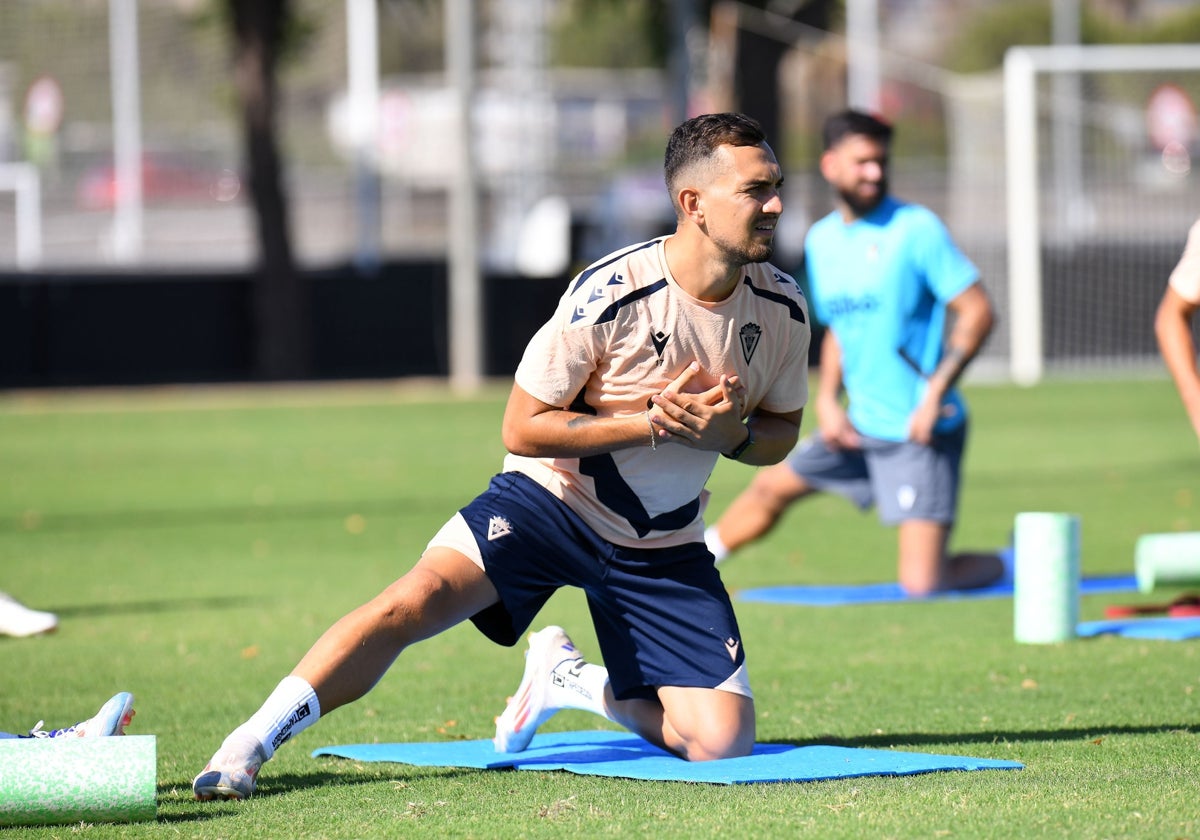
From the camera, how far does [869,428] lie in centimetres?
927

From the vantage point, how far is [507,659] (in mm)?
8133

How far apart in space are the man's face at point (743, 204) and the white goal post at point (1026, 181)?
18.9m

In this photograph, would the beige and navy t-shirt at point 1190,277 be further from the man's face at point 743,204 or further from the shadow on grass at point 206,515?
the shadow on grass at point 206,515

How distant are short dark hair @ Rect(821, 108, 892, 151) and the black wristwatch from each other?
3662mm

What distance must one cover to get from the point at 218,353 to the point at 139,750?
25.4m

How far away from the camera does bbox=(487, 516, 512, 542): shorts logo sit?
18.1 ft

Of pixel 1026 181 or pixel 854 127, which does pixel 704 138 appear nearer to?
pixel 854 127

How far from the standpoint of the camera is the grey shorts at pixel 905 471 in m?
9.08

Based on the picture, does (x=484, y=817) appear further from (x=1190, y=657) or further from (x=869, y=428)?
(x=869, y=428)

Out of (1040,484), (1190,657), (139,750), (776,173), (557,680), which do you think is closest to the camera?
(139,750)

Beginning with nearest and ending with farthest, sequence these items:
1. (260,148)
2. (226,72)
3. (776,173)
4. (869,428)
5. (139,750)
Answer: (139,750)
(776,173)
(869,428)
(260,148)
(226,72)

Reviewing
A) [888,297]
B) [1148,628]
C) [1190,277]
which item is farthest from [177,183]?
[1190,277]

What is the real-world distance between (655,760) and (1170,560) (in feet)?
9.21

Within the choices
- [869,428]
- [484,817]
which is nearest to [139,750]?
[484,817]
